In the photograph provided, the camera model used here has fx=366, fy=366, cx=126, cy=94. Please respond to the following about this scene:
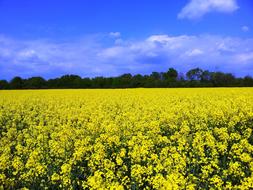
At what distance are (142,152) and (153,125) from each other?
3.51 m

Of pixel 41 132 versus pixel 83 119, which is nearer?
pixel 41 132

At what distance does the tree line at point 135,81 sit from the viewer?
53688mm

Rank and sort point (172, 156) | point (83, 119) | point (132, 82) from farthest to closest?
point (132, 82) < point (83, 119) < point (172, 156)

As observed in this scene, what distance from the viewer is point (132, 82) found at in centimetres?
5559

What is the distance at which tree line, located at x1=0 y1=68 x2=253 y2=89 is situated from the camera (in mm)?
53688

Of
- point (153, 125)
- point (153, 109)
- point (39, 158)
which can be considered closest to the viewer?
point (39, 158)

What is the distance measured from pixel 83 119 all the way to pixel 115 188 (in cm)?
950

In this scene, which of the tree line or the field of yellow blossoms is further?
the tree line

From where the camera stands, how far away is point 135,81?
55.7 metres

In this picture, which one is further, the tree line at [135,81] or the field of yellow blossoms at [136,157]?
the tree line at [135,81]

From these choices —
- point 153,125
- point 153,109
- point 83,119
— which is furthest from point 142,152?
point 153,109

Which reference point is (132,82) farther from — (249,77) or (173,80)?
(249,77)

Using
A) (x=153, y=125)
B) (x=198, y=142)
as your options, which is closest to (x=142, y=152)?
(x=198, y=142)

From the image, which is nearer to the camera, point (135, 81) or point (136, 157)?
point (136, 157)
